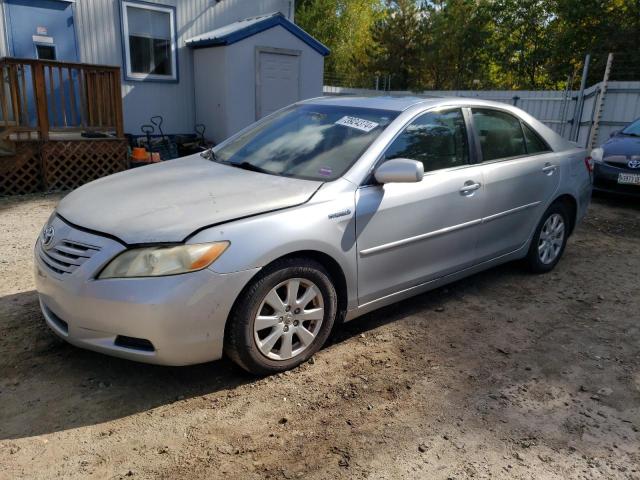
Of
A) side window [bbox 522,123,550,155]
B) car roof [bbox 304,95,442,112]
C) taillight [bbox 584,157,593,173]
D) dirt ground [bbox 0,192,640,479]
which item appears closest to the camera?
dirt ground [bbox 0,192,640,479]

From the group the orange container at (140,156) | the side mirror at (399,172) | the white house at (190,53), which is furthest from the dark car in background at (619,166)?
the orange container at (140,156)

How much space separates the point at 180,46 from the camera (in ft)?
35.0

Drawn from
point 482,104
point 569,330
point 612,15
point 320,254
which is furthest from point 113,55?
point 612,15

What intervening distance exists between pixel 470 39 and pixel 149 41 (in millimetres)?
22956

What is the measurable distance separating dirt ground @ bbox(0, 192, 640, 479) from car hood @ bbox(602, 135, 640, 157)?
4601 millimetres

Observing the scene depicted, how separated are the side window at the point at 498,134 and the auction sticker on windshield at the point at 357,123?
98cm

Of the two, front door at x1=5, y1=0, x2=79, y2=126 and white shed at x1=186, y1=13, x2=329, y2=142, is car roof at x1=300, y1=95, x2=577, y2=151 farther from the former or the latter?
white shed at x1=186, y1=13, x2=329, y2=142

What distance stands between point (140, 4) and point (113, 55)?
1.08 m

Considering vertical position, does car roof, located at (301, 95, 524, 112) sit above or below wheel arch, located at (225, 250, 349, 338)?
above

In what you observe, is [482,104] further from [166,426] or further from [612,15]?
[612,15]

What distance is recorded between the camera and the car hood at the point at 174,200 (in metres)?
2.74

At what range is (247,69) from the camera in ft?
34.9

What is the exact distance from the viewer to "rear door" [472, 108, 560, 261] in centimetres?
414

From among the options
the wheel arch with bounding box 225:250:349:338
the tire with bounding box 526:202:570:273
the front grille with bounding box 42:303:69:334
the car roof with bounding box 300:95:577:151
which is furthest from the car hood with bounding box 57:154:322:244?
the tire with bounding box 526:202:570:273
